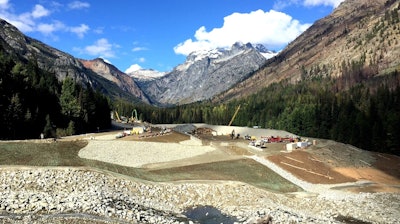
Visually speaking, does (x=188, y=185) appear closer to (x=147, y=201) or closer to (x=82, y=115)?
(x=147, y=201)

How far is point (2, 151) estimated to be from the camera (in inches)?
2281

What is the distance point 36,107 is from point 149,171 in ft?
202

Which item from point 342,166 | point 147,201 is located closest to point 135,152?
point 147,201

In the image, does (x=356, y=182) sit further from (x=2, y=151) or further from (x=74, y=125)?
(x=74, y=125)

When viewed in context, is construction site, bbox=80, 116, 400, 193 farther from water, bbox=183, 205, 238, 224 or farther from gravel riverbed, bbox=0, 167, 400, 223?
water, bbox=183, 205, 238, 224

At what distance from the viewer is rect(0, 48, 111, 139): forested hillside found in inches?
3911

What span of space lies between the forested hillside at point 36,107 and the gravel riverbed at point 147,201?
55.3m

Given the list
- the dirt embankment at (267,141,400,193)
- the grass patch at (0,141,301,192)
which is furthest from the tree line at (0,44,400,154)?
the grass patch at (0,141,301,192)

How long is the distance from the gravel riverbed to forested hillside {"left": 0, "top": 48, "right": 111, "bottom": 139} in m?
55.3

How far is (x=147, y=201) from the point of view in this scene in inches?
1977

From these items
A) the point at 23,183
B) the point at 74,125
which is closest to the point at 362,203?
the point at 23,183

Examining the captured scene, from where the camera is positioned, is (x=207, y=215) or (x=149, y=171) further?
(x=149, y=171)

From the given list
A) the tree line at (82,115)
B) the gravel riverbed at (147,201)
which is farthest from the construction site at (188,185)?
the tree line at (82,115)

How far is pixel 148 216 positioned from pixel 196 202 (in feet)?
45.4
